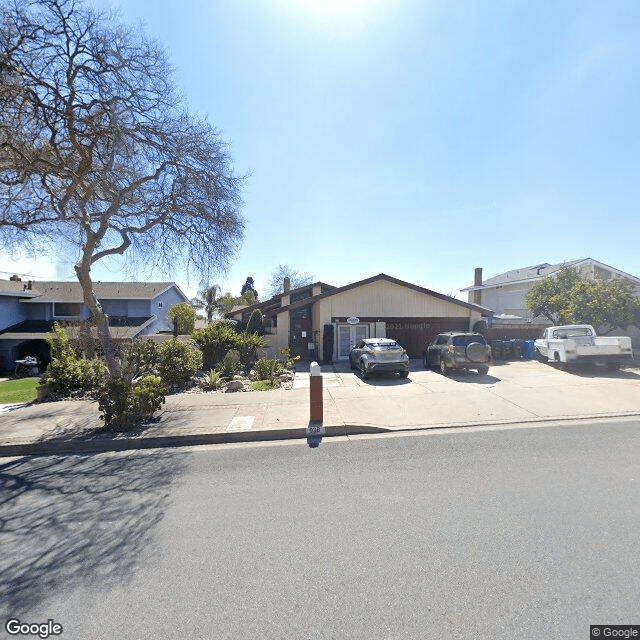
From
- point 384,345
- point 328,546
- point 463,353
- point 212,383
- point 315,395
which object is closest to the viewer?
point 328,546

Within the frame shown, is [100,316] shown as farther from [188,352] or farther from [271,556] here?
[271,556]

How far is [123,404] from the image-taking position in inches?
261

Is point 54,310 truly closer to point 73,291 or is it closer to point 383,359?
point 73,291

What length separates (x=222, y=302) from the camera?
1772 inches

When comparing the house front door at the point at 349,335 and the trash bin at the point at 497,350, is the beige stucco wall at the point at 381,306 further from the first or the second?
the trash bin at the point at 497,350

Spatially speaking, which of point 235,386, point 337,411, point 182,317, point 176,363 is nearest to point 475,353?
point 337,411

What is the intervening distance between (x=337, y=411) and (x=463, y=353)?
666 centimetres

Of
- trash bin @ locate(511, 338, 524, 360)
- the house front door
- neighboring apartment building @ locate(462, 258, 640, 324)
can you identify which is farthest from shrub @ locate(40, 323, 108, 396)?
neighboring apartment building @ locate(462, 258, 640, 324)

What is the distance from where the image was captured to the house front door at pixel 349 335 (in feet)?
60.0

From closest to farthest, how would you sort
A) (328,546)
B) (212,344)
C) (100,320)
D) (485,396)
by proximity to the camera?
(328,546) → (100,320) → (485,396) → (212,344)

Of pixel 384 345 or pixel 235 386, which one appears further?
pixel 384 345

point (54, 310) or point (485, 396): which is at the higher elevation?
point (54, 310)

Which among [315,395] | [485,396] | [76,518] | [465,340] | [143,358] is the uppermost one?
[465,340]

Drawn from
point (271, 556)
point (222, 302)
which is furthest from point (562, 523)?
point (222, 302)
